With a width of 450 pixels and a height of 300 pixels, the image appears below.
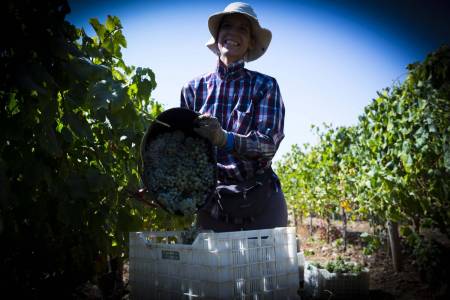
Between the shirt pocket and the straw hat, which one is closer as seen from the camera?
the shirt pocket

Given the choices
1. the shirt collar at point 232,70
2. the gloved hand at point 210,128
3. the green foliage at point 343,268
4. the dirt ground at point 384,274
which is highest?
the shirt collar at point 232,70

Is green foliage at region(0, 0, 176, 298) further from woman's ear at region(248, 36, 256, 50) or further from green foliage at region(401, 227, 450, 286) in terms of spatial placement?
green foliage at region(401, 227, 450, 286)

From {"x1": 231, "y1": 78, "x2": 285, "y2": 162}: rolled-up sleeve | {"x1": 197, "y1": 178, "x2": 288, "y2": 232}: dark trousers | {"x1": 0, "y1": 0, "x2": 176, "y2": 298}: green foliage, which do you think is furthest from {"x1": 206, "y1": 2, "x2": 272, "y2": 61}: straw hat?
{"x1": 197, "y1": 178, "x2": 288, "y2": 232}: dark trousers

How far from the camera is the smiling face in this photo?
8.48 ft

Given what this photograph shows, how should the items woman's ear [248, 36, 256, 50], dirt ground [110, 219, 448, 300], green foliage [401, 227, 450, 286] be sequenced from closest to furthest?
woman's ear [248, 36, 256, 50] → green foliage [401, 227, 450, 286] → dirt ground [110, 219, 448, 300]

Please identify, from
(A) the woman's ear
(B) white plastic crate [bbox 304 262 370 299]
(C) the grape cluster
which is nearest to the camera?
(C) the grape cluster

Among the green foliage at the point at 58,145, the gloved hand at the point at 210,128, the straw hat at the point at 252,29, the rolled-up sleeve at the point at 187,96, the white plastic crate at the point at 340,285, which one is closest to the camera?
the green foliage at the point at 58,145

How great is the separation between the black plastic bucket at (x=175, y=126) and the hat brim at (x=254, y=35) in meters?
0.85

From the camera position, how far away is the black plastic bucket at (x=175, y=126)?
206cm

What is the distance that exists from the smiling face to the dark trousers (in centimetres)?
87

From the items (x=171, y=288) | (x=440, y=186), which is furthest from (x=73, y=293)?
(x=440, y=186)

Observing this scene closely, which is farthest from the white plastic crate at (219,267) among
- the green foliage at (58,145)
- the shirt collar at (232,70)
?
the shirt collar at (232,70)

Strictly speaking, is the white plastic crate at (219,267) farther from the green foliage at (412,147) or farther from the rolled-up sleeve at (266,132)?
the green foliage at (412,147)

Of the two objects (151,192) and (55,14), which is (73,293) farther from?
(55,14)
